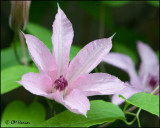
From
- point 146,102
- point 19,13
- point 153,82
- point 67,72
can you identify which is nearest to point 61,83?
point 67,72

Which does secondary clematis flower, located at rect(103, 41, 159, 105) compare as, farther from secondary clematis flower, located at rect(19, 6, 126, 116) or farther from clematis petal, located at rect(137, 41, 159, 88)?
secondary clematis flower, located at rect(19, 6, 126, 116)

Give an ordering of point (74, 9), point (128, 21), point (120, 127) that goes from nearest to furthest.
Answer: point (120, 127) → point (74, 9) → point (128, 21)

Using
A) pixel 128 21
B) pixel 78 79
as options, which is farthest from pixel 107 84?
pixel 128 21

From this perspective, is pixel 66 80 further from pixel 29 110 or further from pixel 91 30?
pixel 91 30

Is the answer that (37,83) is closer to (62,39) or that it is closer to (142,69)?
(62,39)

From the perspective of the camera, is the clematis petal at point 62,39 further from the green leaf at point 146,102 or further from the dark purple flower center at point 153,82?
the dark purple flower center at point 153,82

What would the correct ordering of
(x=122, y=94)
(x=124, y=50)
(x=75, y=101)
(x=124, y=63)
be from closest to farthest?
(x=75, y=101) → (x=122, y=94) → (x=124, y=63) → (x=124, y=50)

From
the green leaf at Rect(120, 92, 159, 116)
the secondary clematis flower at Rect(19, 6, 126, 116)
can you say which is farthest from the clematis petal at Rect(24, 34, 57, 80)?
the green leaf at Rect(120, 92, 159, 116)
